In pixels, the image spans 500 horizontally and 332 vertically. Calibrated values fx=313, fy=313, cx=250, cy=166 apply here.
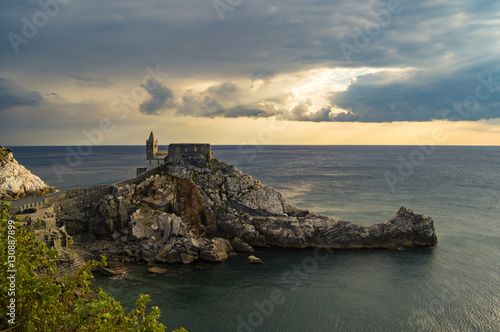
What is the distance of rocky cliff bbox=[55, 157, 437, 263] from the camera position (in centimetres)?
4850

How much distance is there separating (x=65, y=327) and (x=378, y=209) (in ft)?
241

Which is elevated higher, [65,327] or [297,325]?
[65,327]

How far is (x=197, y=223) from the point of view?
54.4m

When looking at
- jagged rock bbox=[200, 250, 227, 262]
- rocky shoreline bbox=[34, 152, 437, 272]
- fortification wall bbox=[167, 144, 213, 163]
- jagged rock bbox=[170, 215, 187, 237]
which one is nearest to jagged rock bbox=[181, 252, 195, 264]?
rocky shoreline bbox=[34, 152, 437, 272]

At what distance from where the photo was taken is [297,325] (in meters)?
31.3

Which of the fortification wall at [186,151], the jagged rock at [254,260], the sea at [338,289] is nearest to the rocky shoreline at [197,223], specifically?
the sea at [338,289]

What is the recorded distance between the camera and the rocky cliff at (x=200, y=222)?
4850cm

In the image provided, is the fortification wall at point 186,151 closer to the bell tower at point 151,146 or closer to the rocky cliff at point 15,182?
the bell tower at point 151,146

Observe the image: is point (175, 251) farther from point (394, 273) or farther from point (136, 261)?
point (394, 273)

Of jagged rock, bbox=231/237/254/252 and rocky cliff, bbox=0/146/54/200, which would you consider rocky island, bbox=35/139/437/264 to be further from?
rocky cliff, bbox=0/146/54/200

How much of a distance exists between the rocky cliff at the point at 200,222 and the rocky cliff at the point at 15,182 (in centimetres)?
3518

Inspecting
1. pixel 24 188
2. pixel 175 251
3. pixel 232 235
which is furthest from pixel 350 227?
pixel 24 188

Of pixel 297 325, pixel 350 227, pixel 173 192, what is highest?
pixel 173 192

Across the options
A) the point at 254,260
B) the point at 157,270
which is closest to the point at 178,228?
the point at 157,270
